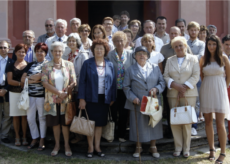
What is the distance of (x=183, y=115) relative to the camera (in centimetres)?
452

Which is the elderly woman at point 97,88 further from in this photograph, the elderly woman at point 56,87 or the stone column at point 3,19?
the stone column at point 3,19

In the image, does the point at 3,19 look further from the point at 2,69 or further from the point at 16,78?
the point at 16,78

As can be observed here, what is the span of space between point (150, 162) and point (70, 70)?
2.09 m

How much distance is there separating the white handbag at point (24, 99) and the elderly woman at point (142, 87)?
5.75ft

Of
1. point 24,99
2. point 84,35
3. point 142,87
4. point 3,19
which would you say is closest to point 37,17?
point 3,19

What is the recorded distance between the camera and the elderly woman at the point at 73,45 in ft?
17.5

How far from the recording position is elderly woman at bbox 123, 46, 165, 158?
4672 mm

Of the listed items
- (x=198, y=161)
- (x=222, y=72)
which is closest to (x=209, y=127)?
(x=198, y=161)

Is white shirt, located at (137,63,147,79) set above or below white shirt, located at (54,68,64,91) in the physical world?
above

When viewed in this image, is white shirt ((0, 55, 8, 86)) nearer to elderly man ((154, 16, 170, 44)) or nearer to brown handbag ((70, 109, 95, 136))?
brown handbag ((70, 109, 95, 136))

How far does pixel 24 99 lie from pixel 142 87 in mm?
2091

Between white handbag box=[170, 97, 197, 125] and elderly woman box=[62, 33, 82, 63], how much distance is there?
220cm

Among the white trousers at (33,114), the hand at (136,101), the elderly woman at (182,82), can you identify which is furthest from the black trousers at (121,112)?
the white trousers at (33,114)

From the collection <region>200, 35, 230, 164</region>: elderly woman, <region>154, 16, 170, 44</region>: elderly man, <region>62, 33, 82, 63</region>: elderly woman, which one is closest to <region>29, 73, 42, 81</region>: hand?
<region>62, 33, 82, 63</region>: elderly woman
